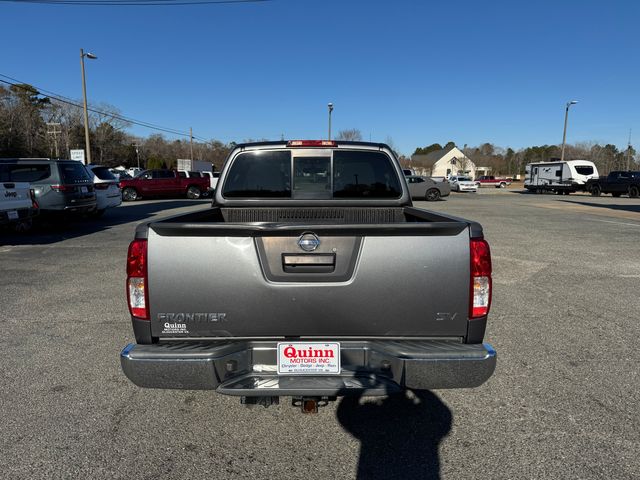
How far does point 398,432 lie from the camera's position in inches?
109

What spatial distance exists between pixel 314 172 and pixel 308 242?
1.93m

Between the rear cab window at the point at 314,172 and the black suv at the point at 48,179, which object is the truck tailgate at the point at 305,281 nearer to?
the rear cab window at the point at 314,172

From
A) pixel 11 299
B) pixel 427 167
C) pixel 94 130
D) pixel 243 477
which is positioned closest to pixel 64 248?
pixel 11 299

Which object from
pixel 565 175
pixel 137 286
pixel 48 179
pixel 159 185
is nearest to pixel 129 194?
pixel 159 185

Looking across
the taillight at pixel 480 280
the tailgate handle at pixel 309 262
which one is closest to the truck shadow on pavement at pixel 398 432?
the taillight at pixel 480 280

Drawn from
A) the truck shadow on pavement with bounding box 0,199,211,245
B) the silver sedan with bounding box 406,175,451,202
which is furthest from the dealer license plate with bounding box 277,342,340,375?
the silver sedan with bounding box 406,175,451,202

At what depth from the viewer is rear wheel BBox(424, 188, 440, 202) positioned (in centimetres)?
2609

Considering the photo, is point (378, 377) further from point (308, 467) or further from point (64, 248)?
point (64, 248)

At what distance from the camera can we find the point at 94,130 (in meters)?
64.6

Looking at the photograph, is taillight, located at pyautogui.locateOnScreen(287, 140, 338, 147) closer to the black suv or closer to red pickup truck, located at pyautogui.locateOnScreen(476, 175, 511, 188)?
the black suv

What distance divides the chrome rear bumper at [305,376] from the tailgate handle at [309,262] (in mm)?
439

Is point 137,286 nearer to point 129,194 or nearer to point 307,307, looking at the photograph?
point 307,307

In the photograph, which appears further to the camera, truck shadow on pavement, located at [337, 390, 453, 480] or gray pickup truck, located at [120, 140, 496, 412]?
truck shadow on pavement, located at [337, 390, 453, 480]

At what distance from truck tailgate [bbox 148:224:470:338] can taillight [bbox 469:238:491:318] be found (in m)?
0.07
